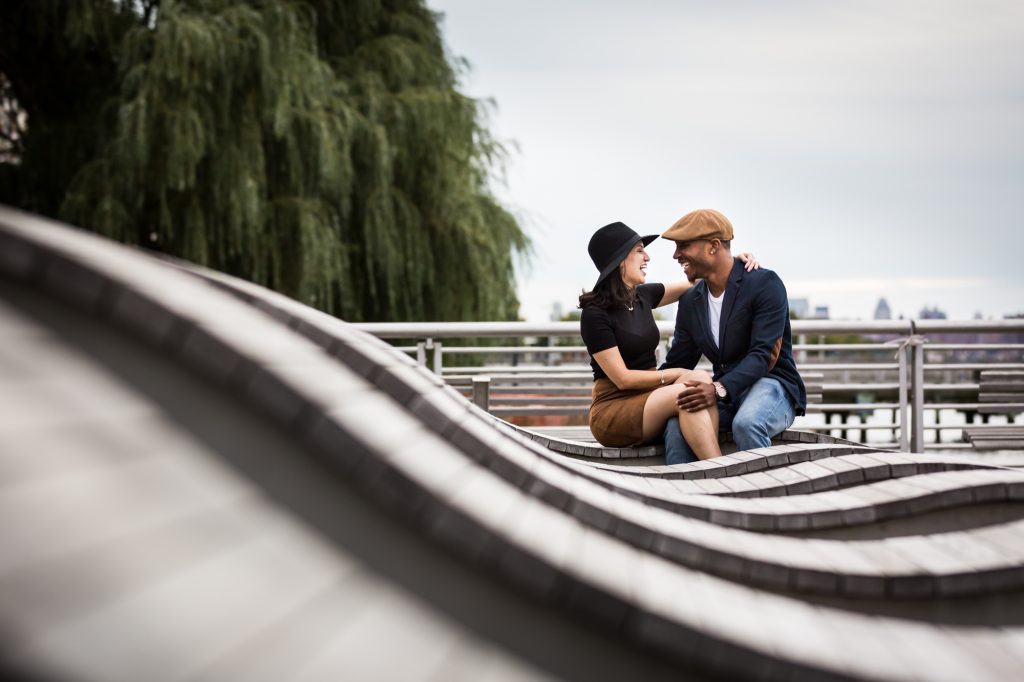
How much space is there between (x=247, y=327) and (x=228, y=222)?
8921 mm

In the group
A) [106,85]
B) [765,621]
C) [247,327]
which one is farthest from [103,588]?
[106,85]

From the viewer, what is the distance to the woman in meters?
2.90

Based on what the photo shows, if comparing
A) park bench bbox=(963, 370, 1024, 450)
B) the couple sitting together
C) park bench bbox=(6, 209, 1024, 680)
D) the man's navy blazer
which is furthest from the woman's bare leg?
park bench bbox=(963, 370, 1024, 450)

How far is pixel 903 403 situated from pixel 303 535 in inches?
218

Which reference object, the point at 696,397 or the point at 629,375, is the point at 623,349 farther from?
the point at 696,397

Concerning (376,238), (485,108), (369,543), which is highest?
(485,108)

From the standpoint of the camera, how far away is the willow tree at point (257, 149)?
8.86 metres

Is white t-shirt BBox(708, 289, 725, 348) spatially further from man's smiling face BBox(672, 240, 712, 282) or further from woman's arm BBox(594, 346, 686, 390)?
woman's arm BBox(594, 346, 686, 390)

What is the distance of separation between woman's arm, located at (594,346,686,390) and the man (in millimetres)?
162

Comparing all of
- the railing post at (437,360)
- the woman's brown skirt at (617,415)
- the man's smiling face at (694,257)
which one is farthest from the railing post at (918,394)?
the woman's brown skirt at (617,415)

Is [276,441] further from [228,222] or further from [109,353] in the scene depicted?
[228,222]

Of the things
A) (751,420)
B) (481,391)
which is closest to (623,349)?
(751,420)

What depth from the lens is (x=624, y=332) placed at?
3.07 meters

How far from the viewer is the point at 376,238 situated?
10133 millimetres
